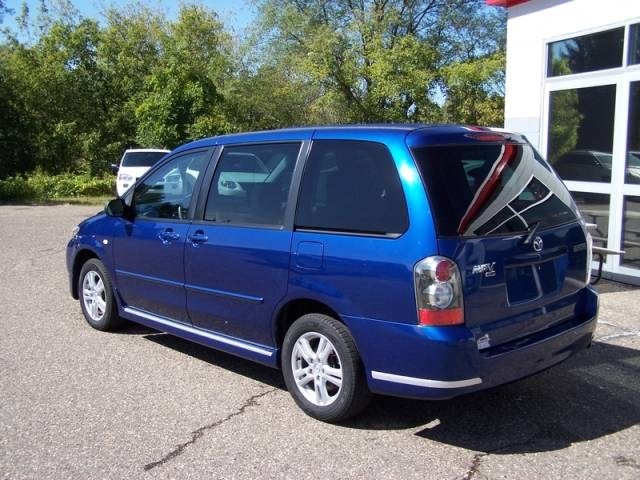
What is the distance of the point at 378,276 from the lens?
3.54 m

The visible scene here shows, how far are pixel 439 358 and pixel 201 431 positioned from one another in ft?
5.09

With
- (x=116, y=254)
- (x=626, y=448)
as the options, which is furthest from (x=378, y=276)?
(x=116, y=254)

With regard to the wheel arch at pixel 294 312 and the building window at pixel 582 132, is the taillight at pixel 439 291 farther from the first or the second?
the building window at pixel 582 132

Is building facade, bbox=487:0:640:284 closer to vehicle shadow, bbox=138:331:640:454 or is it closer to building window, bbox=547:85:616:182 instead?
building window, bbox=547:85:616:182

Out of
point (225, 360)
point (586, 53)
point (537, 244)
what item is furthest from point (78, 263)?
point (586, 53)

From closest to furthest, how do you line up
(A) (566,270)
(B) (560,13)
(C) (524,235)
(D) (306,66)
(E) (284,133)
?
(C) (524,235) → (A) (566,270) → (E) (284,133) → (B) (560,13) → (D) (306,66)

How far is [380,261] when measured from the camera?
11.6 feet

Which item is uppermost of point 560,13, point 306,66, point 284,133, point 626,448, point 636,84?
point 306,66

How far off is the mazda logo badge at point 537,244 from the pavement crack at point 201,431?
2.07 meters

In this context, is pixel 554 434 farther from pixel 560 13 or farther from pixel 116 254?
pixel 560 13

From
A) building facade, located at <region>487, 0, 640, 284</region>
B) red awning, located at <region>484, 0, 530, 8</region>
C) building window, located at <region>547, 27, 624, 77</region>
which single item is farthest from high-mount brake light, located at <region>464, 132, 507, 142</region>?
red awning, located at <region>484, 0, 530, 8</region>

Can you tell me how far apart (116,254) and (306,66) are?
22340 millimetres

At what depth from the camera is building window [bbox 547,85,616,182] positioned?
314 inches

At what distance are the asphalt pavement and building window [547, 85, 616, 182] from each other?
301cm
